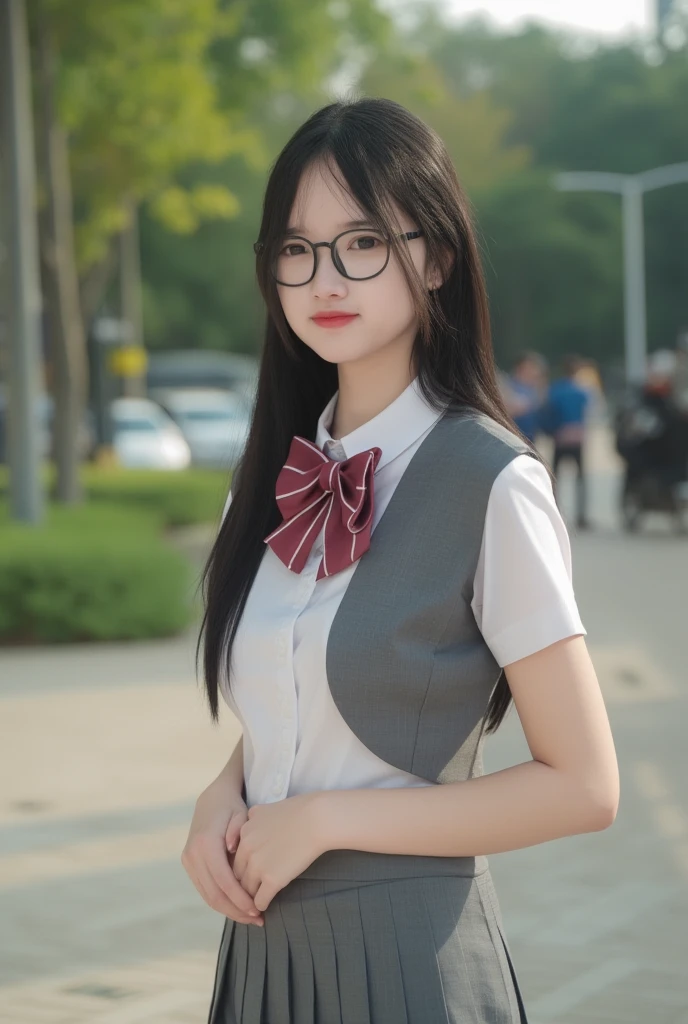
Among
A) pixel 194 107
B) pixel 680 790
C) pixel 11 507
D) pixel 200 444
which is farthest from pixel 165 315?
pixel 680 790

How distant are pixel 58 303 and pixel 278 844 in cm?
1299

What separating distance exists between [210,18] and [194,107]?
1.19m

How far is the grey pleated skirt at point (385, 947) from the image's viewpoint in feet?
6.07

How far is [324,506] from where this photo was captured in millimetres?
1986

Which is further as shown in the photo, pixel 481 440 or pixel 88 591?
pixel 88 591

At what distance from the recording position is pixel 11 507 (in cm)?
1159

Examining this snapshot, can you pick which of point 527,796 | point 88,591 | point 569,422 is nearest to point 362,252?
point 527,796

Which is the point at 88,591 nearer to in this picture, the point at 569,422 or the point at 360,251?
the point at 569,422

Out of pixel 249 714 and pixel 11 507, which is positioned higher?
pixel 249 714

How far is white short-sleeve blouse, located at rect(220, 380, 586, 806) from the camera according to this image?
177 cm

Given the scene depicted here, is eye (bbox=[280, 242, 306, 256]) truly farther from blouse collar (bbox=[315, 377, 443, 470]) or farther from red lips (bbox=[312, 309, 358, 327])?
blouse collar (bbox=[315, 377, 443, 470])

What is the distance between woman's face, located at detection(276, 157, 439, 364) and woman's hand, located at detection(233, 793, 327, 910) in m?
0.56

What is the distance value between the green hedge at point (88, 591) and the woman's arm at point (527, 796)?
8270 millimetres

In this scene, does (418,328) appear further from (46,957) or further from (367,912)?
(46,957)
